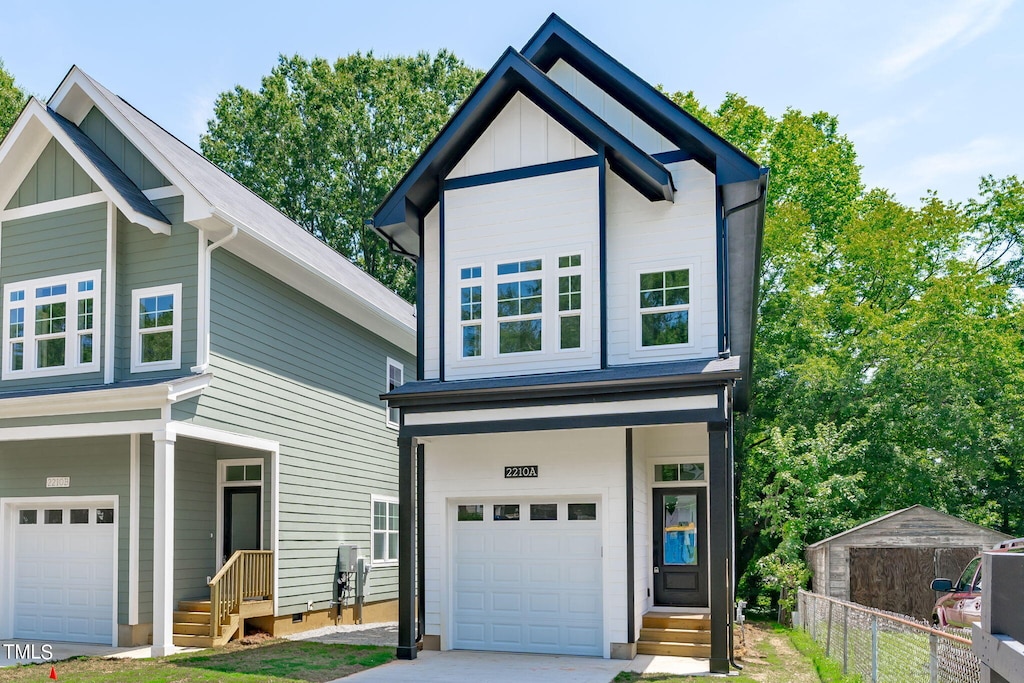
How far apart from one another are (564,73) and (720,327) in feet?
16.6

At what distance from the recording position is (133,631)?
15312 mm

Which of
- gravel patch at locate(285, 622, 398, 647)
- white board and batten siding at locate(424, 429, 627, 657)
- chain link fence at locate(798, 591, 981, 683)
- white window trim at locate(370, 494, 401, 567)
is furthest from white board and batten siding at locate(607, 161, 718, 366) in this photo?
white window trim at locate(370, 494, 401, 567)

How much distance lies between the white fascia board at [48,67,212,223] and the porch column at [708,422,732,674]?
8.61m

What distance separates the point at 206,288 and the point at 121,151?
3368 millimetres

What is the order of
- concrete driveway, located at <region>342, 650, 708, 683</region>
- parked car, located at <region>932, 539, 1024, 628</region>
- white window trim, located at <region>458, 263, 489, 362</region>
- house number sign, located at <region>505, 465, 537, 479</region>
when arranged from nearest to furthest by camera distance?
concrete driveway, located at <region>342, 650, 708, 683</region> < parked car, located at <region>932, 539, 1024, 628</region> < house number sign, located at <region>505, 465, 537, 479</region> < white window trim, located at <region>458, 263, 489, 362</region>

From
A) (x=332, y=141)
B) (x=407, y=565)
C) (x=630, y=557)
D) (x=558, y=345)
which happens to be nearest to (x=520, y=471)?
(x=558, y=345)

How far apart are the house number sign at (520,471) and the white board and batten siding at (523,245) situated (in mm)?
1430

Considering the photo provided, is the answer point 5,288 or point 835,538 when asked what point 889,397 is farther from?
point 5,288

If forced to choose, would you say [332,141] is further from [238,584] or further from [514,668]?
[514,668]

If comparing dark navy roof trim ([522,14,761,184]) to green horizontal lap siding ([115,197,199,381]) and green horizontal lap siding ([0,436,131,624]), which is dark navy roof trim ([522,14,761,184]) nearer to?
green horizontal lap siding ([115,197,199,381])

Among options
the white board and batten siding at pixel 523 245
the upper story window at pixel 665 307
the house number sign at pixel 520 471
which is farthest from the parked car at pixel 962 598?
the white board and batten siding at pixel 523 245

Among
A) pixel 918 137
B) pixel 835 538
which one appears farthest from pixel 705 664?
pixel 918 137

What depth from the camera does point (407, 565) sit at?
1351cm

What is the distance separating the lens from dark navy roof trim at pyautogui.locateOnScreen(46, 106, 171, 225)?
51.2 ft
